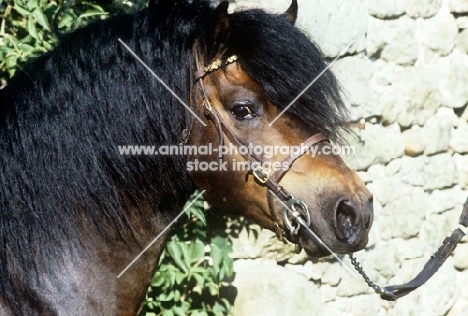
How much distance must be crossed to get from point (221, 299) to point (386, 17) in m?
1.81

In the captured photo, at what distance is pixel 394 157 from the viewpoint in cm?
357

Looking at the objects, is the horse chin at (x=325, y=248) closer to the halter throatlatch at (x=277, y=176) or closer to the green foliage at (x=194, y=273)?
the halter throatlatch at (x=277, y=176)

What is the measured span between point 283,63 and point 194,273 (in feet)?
4.73

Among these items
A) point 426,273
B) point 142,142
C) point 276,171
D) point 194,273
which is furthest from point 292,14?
point 194,273

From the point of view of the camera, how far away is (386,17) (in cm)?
346

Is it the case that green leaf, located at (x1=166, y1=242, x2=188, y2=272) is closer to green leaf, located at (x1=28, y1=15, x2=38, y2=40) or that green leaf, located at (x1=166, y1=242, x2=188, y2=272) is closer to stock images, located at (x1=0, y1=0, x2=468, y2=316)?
stock images, located at (x1=0, y1=0, x2=468, y2=316)

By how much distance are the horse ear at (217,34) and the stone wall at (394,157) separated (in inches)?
42.7

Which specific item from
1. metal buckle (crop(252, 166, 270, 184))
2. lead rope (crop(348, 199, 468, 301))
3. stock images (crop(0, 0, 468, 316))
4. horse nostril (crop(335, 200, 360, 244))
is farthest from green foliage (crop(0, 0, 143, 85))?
lead rope (crop(348, 199, 468, 301))

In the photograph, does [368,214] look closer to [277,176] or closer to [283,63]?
[277,176]

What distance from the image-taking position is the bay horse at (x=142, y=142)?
1838 millimetres

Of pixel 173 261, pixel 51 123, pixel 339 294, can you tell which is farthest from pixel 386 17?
pixel 51 123

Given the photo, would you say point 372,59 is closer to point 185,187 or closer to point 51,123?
point 185,187

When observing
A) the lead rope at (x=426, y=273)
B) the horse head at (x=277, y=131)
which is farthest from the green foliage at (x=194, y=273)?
the horse head at (x=277, y=131)

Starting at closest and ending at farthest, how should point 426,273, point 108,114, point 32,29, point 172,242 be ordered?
1. point 108,114
2. point 426,273
3. point 32,29
4. point 172,242
